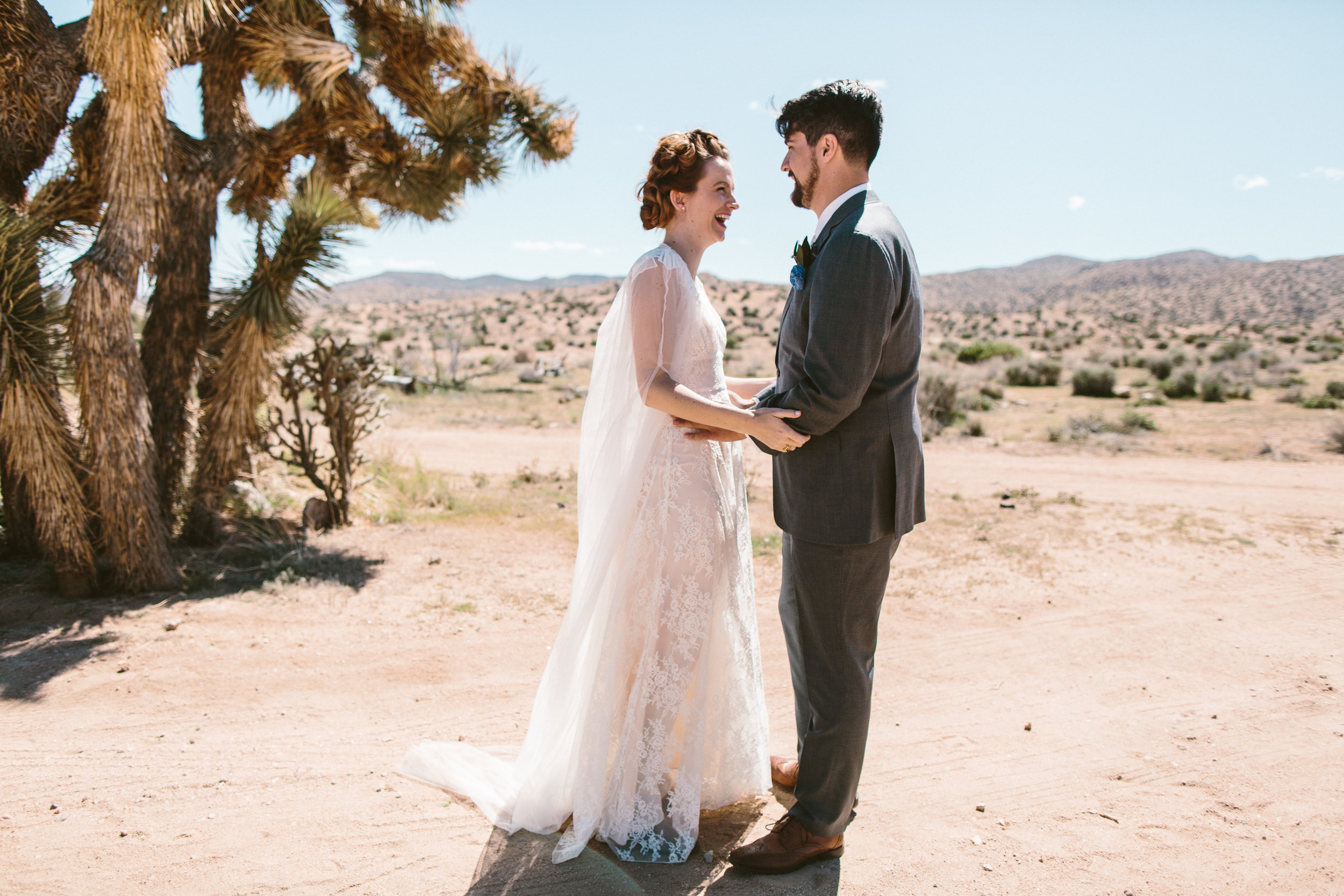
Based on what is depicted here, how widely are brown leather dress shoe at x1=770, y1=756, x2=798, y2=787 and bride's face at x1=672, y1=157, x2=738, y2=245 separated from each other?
1.99 meters

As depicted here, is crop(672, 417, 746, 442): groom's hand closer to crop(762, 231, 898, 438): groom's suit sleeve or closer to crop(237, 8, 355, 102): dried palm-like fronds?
crop(762, 231, 898, 438): groom's suit sleeve

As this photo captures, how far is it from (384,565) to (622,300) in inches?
158

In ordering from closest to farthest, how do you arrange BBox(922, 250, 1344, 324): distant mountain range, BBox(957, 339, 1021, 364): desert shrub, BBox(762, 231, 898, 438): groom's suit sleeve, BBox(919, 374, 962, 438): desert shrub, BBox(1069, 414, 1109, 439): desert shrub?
BBox(762, 231, 898, 438): groom's suit sleeve
BBox(1069, 414, 1109, 439): desert shrub
BBox(919, 374, 962, 438): desert shrub
BBox(957, 339, 1021, 364): desert shrub
BBox(922, 250, 1344, 324): distant mountain range

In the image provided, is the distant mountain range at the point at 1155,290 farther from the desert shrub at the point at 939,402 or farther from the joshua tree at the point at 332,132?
the joshua tree at the point at 332,132

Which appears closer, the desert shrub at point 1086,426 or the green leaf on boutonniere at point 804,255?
the green leaf on boutonniere at point 804,255

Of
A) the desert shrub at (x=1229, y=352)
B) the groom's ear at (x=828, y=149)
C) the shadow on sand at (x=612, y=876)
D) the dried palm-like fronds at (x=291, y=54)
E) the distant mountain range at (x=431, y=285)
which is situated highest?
the distant mountain range at (x=431, y=285)

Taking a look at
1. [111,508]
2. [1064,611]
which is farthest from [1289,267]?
[111,508]

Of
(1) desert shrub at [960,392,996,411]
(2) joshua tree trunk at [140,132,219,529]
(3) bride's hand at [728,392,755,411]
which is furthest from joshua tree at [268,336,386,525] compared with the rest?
(1) desert shrub at [960,392,996,411]

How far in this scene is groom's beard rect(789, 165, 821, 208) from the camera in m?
2.41

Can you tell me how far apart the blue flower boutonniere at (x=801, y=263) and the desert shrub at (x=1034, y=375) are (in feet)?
61.7

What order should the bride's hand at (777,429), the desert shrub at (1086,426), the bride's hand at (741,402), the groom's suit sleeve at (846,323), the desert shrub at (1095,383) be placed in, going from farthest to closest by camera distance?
the desert shrub at (1095,383) < the desert shrub at (1086,426) < the bride's hand at (741,402) < the bride's hand at (777,429) < the groom's suit sleeve at (846,323)

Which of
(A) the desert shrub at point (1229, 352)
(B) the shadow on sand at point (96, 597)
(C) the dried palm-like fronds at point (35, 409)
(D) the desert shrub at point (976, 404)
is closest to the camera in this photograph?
(B) the shadow on sand at point (96, 597)

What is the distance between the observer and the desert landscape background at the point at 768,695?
8.57 feet

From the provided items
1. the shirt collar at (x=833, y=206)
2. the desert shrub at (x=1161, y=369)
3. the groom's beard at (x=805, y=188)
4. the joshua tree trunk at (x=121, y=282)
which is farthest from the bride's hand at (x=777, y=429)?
the desert shrub at (x=1161, y=369)
